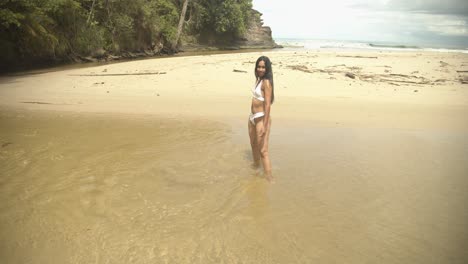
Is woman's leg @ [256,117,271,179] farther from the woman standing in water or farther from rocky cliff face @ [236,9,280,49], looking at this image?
rocky cliff face @ [236,9,280,49]

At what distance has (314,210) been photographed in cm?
304

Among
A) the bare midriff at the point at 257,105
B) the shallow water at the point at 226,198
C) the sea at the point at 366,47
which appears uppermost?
the sea at the point at 366,47

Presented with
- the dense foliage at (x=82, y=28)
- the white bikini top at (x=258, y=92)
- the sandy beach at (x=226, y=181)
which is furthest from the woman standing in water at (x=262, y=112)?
the dense foliage at (x=82, y=28)

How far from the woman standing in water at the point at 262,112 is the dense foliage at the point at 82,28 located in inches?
375

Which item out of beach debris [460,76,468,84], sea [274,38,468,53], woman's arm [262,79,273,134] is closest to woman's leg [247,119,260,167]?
woman's arm [262,79,273,134]

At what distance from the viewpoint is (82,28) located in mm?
16375

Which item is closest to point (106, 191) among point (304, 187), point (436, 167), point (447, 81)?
point (304, 187)

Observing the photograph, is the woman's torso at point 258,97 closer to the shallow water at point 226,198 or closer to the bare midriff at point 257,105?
the bare midriff at point 257,105

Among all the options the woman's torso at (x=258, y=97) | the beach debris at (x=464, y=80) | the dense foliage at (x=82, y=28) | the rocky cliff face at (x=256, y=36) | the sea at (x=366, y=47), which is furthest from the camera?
the rocky cliff face at (x=256, y=36)

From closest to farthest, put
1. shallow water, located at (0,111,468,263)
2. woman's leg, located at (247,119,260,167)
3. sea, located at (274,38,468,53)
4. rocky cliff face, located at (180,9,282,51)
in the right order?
1. shallow water, located at (0,111,468,263)
2. woman's leg, located at (247,119,260,167)
3. rocky cliff face, located at (180,9,282,51)
4. sea, located at (274,38,468,53)

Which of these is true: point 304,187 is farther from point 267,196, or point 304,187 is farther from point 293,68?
point 293,68

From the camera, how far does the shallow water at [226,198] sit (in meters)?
2.43

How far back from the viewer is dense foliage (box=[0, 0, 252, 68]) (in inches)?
485

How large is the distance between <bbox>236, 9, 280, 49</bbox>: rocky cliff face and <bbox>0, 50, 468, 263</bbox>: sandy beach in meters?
35.1
